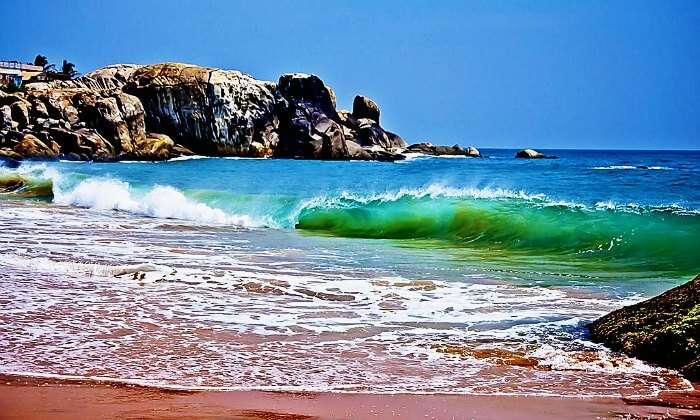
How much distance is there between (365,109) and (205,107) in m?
19.9

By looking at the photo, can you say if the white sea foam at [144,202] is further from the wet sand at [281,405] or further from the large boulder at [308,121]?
the large boulder at [308,121]

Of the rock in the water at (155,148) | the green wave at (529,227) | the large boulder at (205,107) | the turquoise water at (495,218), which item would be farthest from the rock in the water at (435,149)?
the green wave at (529,227)

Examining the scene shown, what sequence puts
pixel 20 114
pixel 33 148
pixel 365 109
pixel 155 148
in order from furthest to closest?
pixel 365 109 < pixel 155 148 < pixel 20 114 < pixel 33 148

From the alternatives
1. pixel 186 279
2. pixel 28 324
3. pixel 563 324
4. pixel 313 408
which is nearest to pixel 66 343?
pixel 28 324

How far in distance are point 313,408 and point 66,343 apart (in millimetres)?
2236

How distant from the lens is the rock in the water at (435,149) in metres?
90.9

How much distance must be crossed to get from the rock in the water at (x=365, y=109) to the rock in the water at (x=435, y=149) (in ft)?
24.7

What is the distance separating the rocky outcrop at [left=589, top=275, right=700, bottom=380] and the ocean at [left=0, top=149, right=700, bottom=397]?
0.14 m

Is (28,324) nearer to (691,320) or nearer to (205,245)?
(691,320)

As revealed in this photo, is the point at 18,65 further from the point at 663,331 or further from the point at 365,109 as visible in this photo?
the point at 663,331

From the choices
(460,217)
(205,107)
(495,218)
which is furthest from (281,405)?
(205,107)

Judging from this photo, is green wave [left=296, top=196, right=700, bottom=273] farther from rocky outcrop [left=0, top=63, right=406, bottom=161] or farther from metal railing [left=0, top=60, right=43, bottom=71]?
metal railing [left=0, top=60, right=43, bottom=71]

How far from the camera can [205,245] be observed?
40.1 feet

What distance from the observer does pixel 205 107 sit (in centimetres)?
7075
